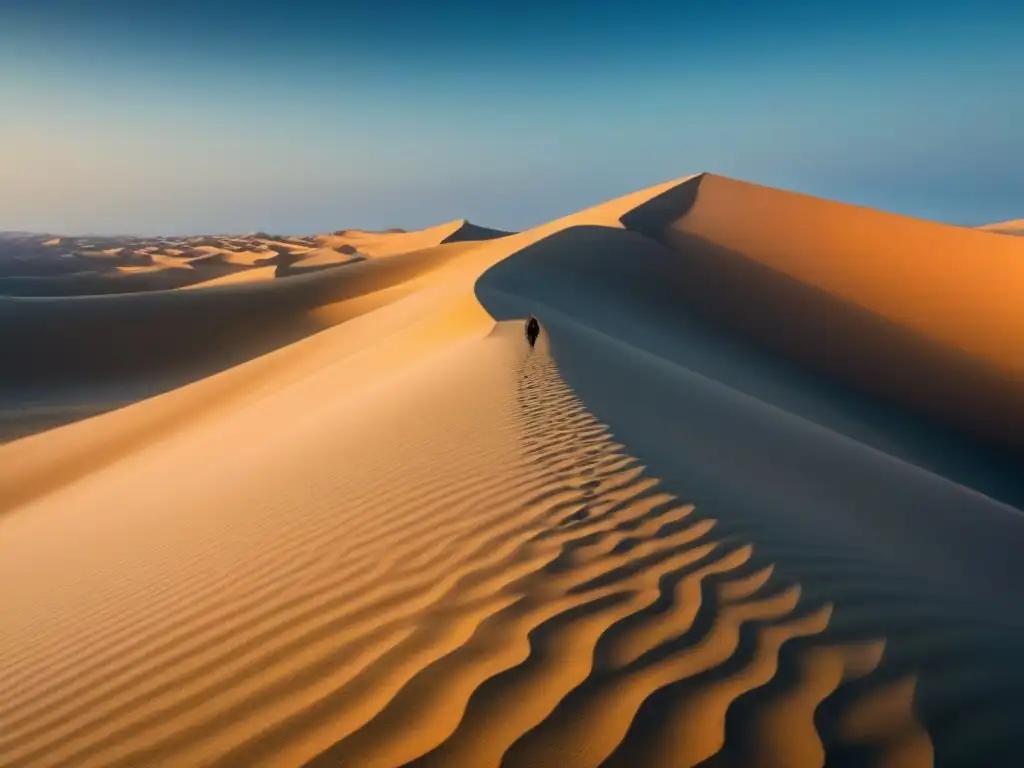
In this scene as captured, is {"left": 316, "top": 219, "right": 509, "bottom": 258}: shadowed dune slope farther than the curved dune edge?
Yes

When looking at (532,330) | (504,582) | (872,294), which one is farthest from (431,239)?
(504,582)

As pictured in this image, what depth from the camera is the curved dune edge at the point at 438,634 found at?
2.41 metres

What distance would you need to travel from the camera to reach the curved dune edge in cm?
241

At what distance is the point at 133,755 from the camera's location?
2.55 meters

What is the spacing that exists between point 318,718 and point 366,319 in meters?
16.2

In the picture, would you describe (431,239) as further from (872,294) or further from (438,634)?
(438,634)

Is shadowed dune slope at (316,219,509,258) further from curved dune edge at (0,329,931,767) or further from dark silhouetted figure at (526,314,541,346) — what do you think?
curved dune edge at (0,329,931,767)

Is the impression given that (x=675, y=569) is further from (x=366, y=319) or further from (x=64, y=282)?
(x=64, y=282)

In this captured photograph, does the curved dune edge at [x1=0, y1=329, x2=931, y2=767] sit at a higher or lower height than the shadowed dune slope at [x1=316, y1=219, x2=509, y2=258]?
lower

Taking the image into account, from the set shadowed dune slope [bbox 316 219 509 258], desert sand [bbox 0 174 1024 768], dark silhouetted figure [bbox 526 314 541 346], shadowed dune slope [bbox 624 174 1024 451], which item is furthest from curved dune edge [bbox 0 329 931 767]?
shadowed dune slope [bbox 316 219 509 258]

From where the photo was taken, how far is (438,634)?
114 inches

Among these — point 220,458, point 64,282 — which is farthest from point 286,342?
point 64,282

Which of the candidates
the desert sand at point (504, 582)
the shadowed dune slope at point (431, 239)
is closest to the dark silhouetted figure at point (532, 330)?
the desert sand at point (504, 582)

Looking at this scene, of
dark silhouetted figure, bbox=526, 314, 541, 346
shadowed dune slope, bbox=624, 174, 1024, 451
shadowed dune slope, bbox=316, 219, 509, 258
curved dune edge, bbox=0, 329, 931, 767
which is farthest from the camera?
shadowed dune slope, bbox=316, 219, 509, 258
